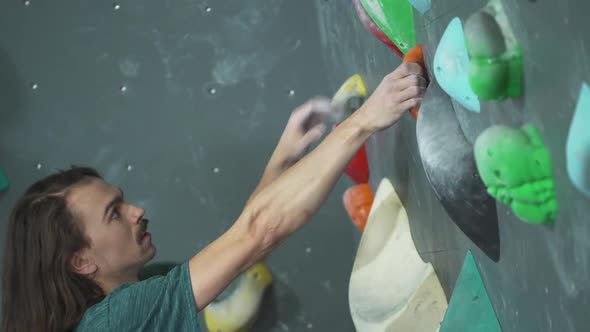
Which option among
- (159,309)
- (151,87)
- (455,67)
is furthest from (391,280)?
(151,87)

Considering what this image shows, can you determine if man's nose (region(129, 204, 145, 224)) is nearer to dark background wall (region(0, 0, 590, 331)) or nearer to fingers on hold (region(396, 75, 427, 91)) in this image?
dark background wall (region(0, 0, 590, 331))

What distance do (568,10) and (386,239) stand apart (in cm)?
93

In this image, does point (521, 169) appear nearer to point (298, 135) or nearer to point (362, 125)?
point (362, 125)

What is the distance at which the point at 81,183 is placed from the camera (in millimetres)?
1638

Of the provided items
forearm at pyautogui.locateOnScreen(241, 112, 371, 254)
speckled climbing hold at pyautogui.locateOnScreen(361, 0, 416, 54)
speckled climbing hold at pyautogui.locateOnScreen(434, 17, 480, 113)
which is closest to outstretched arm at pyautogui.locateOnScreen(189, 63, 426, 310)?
forearm at pyautogui.locateOnScreen(241, 112, 371, 254)

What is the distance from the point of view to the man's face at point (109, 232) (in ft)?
5.17

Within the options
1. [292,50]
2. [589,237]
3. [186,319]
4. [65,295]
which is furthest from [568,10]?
[292,50]

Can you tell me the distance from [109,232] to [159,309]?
0.30 metres

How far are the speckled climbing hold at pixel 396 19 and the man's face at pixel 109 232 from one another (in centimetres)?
65

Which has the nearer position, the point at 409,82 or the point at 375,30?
the point at 409,82

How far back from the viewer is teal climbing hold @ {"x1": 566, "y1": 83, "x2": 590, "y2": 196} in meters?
0.65

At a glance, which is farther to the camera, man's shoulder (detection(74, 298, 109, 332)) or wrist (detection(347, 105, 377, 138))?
man's shoulder (detection(74, 298, 109, 332))

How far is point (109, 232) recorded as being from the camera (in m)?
1.59

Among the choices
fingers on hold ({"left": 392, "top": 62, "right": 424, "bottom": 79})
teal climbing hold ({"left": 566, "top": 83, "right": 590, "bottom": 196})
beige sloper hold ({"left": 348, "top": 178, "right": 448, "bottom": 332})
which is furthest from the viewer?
beige sloper hold ({"left": 348, "top": 178, "right": 448, "bottom": 332})
